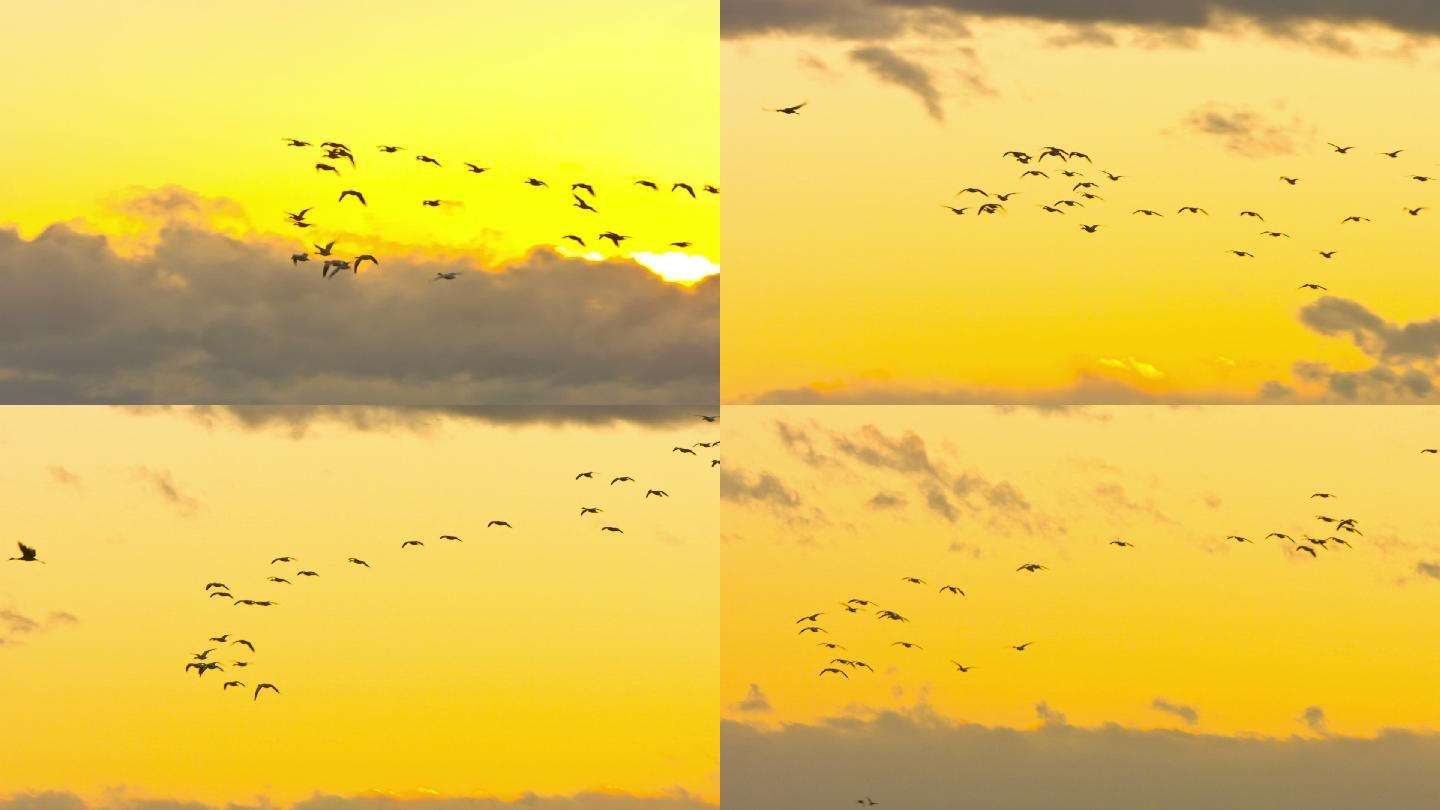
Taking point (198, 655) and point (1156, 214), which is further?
point (1156, 214)

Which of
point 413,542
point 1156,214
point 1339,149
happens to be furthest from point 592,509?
point 1339,149

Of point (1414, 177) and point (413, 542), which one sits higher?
point (1414, 177)

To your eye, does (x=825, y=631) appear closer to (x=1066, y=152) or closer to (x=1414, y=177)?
(x=1066, y=152)

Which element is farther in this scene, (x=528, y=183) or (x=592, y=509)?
(x=592, y=509)

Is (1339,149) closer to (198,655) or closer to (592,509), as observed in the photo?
(592,509)

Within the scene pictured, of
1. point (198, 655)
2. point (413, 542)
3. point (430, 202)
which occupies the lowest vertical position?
point (198, 655)

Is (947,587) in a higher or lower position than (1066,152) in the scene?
lower

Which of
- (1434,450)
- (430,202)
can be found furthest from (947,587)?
(430,202)

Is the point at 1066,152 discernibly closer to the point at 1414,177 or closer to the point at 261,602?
the point at 1414,177
